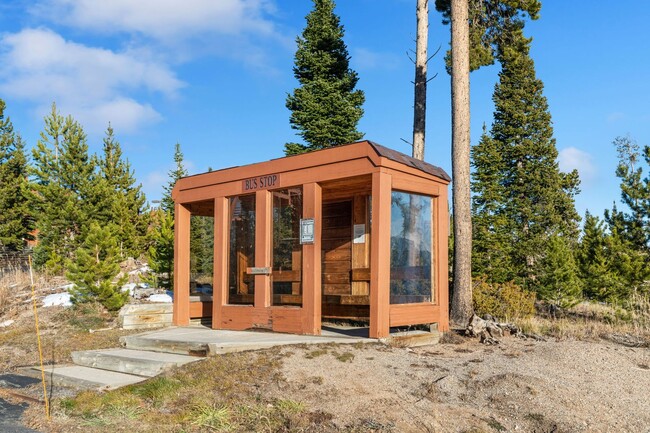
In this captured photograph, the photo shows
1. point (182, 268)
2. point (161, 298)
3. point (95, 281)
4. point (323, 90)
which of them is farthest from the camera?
point (323, 90)

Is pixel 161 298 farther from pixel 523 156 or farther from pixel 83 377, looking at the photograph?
pixel 523 156

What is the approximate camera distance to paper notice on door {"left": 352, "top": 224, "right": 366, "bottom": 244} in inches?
402

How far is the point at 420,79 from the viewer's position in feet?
46.6

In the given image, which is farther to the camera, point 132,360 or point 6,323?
point 6,323

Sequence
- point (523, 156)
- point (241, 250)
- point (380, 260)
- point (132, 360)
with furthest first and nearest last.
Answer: point (523, 156)
point (241, 250)
point (380, 260)
point (132, 360)

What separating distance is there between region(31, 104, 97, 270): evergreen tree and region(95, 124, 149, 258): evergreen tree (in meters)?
0.57

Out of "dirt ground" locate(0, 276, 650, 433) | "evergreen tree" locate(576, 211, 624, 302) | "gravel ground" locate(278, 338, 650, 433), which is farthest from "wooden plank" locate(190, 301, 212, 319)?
"evergreen tree" locate(576, 211, 624, 302)

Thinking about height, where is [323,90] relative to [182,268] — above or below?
above

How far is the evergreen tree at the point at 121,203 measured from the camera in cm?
2380

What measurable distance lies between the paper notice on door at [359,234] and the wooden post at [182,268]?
3.30 metres

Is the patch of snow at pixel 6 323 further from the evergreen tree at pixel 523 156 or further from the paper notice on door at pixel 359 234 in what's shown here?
the evergreen tree at pixel 523 156

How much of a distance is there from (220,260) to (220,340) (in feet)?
8.58

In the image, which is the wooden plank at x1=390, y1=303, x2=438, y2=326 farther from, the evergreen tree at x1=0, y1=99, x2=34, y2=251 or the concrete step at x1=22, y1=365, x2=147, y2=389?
the evergreen tree at x1=0, y1=99, x2=34, y2=251

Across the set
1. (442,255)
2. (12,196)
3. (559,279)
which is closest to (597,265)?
(559,279)
